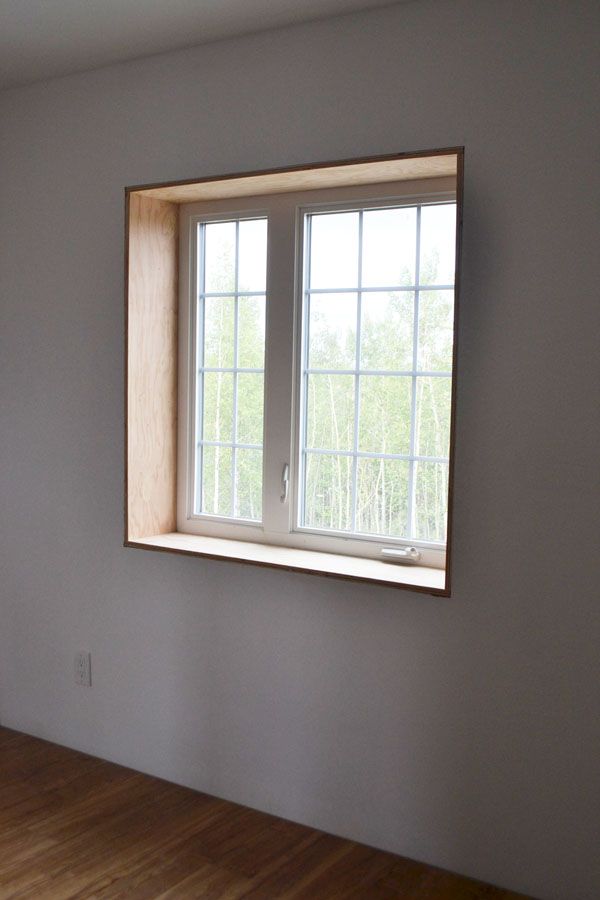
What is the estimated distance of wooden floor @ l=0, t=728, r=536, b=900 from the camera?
258 cm

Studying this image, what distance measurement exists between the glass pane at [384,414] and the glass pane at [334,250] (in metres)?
0.35

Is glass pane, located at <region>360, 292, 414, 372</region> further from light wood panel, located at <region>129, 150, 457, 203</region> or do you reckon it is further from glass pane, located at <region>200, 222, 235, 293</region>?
glass pane, located at <region>200, 222, 235, 293</region>

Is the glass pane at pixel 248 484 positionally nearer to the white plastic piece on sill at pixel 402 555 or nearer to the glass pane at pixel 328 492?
the glass pane at pixel 328 492

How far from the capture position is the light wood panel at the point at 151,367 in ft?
10.6

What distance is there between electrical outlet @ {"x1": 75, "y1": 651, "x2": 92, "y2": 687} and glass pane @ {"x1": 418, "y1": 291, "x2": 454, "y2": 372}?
1.74m

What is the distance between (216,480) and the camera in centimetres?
340

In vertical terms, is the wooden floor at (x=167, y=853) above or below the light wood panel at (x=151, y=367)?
below

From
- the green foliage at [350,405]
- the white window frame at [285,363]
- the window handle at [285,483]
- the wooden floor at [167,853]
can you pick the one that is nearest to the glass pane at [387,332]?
the green foliage at [350,405]

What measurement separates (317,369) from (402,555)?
0.71 meters

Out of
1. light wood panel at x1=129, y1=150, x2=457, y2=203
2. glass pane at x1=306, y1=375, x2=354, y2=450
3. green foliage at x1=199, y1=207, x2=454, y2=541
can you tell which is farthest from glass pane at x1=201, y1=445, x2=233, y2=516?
light wood panel at x1=129, y1=150, x2=457, y2=203

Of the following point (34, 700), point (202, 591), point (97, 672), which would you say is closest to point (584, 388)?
point (202, 591)

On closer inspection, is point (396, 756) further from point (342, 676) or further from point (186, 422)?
point (186, 422)

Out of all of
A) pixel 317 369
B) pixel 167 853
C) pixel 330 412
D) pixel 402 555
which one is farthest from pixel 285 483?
pixel 167 853

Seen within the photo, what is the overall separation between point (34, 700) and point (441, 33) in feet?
9.50
